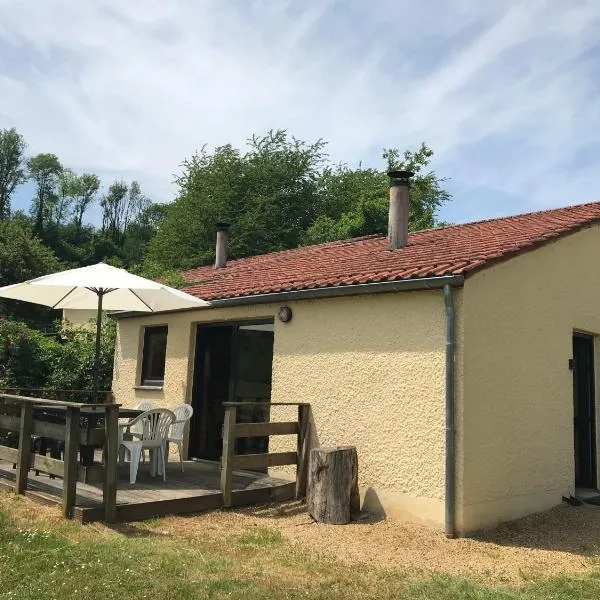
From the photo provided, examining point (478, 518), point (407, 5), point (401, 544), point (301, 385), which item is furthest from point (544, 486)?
point (407, 5)

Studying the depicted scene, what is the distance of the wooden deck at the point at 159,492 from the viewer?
6262mm

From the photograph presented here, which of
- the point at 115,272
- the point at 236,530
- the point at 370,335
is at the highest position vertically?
the point at 115,272

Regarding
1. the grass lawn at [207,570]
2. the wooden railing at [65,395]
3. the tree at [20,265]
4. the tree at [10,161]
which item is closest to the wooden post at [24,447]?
the grass lawn at [207,570]

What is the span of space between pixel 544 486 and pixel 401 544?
245 centimetres

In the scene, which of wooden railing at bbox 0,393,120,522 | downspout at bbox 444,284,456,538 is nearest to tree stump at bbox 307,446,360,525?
downspout at bbox 444,284,456,538

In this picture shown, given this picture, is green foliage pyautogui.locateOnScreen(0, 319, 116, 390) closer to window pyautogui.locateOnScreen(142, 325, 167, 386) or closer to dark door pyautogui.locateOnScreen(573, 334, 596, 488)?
window pyautogui.locateOnScreen(142, 325, 167, 386)

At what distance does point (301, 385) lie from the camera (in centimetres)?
809

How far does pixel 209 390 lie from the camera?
32.6 ft

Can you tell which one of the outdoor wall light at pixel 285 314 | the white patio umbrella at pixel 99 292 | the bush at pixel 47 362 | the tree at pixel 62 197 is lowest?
the bush at pixel 47 362

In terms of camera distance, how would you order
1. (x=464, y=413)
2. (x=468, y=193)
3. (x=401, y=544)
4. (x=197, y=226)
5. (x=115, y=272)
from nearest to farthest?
(x=401, y=544)
(x=464, y=413)
(x=115, y=272)
(x=468, y=193)
(x=197, y=226)

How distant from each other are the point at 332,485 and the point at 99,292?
3.93 metres

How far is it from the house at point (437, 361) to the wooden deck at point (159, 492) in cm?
81

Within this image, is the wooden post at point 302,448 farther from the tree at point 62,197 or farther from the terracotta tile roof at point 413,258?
the tree at point 62,197

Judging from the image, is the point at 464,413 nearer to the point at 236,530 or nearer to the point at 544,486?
the point at 544,486
